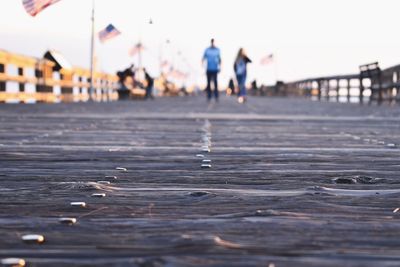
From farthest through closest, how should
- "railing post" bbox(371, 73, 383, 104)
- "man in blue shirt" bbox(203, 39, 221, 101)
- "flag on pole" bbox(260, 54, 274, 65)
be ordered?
"flag on pole" bbox(260, 54, 274, 65), "railing post" bbox(371, 73, 383, 104), "man in blue shirt" bbox(203, 39, 221, 101)

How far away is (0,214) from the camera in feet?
8.66

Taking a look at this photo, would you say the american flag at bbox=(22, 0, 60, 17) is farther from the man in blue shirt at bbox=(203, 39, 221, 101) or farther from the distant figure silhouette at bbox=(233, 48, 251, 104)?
the distant figure silhouette at bbox=(233, 48, 251, 104)

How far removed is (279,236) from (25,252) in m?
0.85

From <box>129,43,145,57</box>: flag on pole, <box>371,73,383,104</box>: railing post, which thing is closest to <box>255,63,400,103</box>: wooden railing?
<box>371,73,383,104</box>: railing post

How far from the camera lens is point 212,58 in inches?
806

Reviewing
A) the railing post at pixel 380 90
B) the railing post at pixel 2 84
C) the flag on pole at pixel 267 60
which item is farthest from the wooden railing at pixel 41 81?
the flag on pole at pixel 267 60

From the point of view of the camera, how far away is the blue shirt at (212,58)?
20.4 metres

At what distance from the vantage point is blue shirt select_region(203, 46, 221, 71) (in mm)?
20359

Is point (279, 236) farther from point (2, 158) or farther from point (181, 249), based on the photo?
point (2, 158)

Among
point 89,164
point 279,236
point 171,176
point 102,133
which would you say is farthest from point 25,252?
point 102,133

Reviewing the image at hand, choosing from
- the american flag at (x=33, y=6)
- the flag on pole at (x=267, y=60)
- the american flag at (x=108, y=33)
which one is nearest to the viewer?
the american flag at (x=33, y=6)

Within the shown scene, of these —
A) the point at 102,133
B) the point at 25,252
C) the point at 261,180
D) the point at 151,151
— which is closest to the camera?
the point at 25,252

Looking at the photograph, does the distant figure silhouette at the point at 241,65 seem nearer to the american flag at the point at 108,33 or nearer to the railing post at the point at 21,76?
the railing post at the point at 21,76

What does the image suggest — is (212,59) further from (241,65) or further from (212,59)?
(241,65)
